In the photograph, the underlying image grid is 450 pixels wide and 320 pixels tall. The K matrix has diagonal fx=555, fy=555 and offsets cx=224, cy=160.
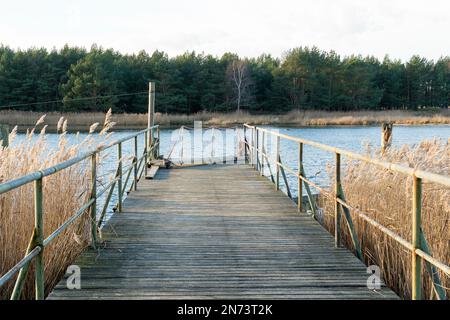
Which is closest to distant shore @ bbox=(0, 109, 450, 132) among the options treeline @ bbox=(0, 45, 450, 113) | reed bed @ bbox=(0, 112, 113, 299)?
treeline @ bbox=(0, 45, 450, 113)

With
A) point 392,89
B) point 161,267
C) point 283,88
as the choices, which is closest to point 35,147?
point 161,267

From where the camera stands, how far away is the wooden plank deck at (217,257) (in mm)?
3729

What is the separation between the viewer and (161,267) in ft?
14.1

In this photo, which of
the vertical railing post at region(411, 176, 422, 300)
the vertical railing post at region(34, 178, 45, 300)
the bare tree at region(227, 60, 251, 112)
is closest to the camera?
the vertical railing post at region(411, 176, 422, 300)

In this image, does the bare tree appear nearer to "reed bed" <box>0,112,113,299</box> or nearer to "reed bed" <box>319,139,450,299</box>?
"reed bed" <box>319,139,450,299</box>

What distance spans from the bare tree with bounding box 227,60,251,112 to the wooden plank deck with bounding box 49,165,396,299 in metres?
46.3

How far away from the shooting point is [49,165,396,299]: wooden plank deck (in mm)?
3729

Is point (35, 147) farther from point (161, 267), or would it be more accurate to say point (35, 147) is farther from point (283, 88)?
point (283, 88)

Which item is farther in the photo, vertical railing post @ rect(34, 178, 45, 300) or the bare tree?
the bare tree

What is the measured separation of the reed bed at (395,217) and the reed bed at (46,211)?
101 inches

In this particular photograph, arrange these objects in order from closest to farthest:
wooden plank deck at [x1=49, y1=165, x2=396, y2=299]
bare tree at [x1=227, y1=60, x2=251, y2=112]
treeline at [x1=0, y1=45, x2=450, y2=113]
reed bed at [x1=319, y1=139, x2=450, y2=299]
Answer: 1. wooden plank deck at [x1=49, y1=165, x2=396, y2=299]
2. reed bed at [x1=319, y1=139, x2=450, y2=299]
3. treeline at [x1=0, y1=45, x2=450, y2=113]
4. bare tree at [x1=227, y1=60, x2=251, y2=112]
